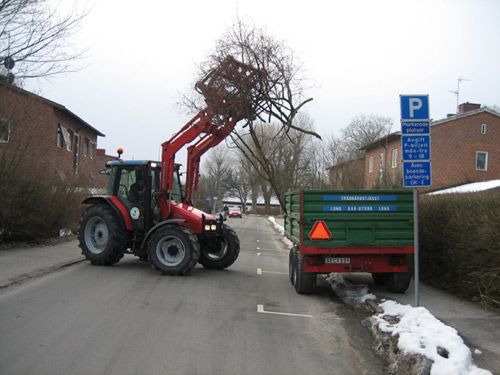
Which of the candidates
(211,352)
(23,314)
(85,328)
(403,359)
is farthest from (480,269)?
(23,314)

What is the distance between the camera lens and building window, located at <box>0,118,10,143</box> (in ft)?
51.8

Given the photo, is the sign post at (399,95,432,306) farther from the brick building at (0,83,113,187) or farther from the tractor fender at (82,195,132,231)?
the brick building at (0,83,113,187)

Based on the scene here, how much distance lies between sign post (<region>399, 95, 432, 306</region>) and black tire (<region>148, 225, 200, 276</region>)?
5396mm

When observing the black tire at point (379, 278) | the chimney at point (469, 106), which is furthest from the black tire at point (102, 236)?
the chimney at point (469, 106)

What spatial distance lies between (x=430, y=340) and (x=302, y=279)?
4.39m

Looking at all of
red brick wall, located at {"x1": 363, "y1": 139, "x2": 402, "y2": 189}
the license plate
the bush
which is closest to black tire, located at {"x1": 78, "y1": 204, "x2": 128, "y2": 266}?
the bush

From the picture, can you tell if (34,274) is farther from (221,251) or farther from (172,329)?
(172,329)

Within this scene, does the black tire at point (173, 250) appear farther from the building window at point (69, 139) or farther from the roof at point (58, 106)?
the building window at point (69, 139)

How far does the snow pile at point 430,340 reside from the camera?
5175 millimetres

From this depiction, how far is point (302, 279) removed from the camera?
1010 cm

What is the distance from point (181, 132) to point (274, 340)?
7468 millimetres

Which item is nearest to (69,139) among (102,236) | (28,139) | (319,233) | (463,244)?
(28,139)

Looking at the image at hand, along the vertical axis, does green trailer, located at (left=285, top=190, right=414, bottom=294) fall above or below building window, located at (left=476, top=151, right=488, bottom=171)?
below

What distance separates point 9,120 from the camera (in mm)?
15945
